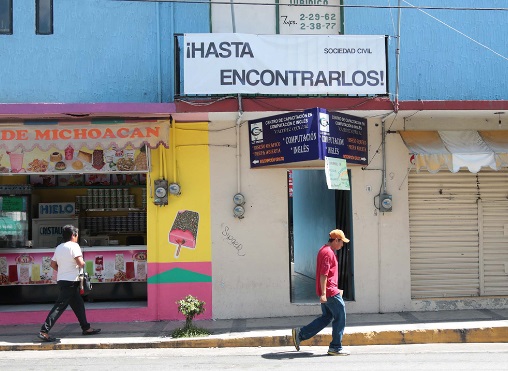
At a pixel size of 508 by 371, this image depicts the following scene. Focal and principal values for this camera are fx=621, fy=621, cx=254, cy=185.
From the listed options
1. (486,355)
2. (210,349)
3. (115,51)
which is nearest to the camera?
(486,355)

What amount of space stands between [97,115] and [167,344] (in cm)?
398

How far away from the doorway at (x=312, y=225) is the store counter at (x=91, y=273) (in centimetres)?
292

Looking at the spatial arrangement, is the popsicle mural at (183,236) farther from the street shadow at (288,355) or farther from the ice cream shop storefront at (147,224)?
the street shadow at (288,355)

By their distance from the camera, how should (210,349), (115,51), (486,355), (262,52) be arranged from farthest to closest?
(115,51), (262,52), (210,349), (486,355)

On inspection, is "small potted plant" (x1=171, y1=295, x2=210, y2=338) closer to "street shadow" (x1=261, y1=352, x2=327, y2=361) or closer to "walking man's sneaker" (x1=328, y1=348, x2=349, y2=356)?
"street shadow" (x1=261, y1=352, x2=327, y2=361)

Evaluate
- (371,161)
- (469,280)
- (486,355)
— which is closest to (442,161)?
(371,161)

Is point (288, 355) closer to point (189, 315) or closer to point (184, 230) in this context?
point (189, 315)

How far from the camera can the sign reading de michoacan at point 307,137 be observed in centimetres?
1004

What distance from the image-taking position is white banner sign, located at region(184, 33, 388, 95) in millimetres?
10008

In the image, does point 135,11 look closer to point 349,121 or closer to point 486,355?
point 349,121

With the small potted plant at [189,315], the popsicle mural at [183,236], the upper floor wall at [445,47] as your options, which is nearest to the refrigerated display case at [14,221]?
the popsicle mural at [183,236]

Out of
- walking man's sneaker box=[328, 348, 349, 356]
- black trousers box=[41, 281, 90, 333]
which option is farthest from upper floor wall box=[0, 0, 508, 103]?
walking man's sneaker box=[328, 348, 349, 356]

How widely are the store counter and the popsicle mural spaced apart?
0.75 m

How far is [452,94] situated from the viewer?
11.6 meters
